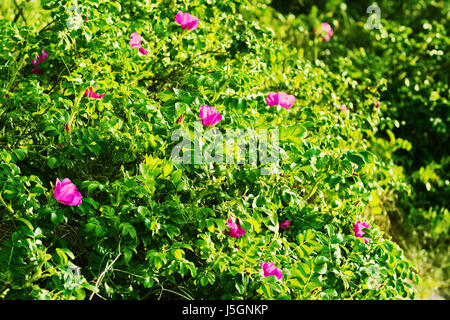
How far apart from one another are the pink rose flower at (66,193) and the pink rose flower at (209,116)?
482 millimetres

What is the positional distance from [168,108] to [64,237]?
598 mm

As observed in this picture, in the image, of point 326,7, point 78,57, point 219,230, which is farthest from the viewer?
point 326,7

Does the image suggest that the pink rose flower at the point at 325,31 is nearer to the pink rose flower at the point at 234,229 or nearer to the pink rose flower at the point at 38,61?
the pink rose flower at the point at 38,61

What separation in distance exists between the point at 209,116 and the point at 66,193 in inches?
20.8

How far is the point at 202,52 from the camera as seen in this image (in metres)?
2.70

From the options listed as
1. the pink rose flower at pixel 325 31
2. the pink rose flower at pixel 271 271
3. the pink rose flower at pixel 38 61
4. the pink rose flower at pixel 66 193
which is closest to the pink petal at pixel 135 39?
the pink rose flower at pixel 38 61

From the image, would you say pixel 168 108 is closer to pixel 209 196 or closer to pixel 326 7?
pixel 209 196

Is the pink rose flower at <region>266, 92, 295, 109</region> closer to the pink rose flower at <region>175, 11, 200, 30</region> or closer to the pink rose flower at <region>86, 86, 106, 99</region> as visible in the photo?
the pink rose flower at <region>175, 11, 200, 30</region>

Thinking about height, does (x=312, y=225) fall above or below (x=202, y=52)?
below

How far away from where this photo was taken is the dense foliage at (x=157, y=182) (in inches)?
67.7

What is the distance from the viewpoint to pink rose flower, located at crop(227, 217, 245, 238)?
1.82m

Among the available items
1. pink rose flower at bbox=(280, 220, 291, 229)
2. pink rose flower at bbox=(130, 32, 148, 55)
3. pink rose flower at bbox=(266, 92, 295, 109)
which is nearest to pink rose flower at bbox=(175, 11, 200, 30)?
pink rose flower at bbox=(130, 32, 148, 55)

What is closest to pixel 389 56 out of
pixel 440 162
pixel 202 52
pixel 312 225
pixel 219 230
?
pixel 440 162

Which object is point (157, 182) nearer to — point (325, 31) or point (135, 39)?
point (135, 39)
